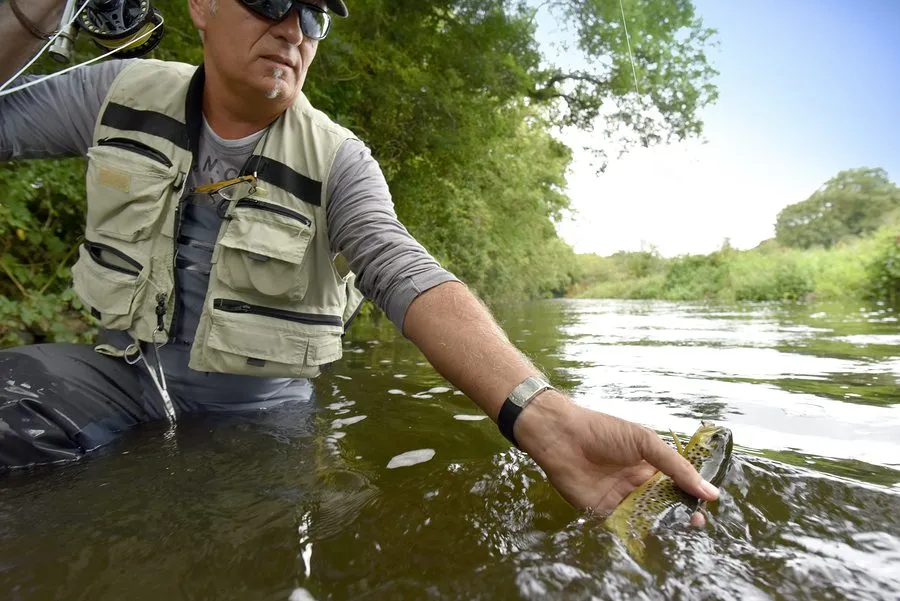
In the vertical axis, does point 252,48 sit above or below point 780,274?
above

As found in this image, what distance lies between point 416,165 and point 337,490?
31.8 feet

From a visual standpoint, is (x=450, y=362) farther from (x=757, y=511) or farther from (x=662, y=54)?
(x=662, y=54)

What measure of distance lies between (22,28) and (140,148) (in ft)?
1.90

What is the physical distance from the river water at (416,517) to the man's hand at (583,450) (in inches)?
4.4

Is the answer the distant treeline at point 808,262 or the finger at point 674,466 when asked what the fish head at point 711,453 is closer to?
the finger at point 674,466

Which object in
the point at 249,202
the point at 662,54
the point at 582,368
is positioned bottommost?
the point at 582,368

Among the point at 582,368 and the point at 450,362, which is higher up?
the point at 450,362

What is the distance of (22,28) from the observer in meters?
2.15

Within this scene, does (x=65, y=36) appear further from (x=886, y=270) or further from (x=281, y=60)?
(x=886, y=270)

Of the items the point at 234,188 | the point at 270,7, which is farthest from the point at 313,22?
the point at 234,188

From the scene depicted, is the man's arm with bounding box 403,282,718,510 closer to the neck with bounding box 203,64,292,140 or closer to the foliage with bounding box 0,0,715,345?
the neck with bounding box 203,64,292,140

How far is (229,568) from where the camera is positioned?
1.44m

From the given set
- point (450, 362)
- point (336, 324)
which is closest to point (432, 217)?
point (336, 324)

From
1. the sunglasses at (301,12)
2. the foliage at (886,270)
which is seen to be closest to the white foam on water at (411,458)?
the sunglasses at (301,12)
